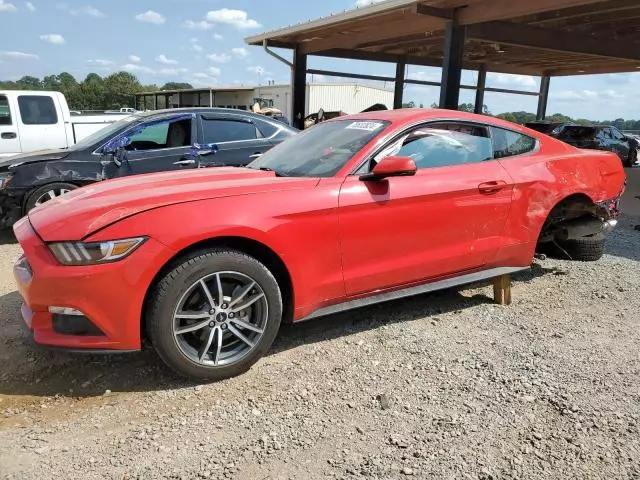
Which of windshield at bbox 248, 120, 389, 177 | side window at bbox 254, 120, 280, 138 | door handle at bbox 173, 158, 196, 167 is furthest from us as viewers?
side window at bbox 254, 120, 280, 138

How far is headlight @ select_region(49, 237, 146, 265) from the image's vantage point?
278cm

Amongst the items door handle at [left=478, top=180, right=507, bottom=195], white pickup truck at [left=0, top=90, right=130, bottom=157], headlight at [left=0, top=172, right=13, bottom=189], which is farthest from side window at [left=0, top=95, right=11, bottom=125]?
door handle at [left=478, top=180, right=507, bottom=195]

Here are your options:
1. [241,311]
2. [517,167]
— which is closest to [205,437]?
[241,311]

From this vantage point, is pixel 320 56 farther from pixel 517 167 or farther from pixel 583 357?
pixel 583 357

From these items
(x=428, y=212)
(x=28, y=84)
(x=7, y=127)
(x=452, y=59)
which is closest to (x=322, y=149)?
(x=428, y=212)

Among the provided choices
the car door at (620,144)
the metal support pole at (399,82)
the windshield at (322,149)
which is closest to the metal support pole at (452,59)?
the windshield at (322,149)

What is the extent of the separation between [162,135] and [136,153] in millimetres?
452

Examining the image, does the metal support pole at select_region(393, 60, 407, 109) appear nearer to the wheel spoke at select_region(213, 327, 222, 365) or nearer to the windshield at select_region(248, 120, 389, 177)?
the windshield at select_region(248, 120, 389, 177)

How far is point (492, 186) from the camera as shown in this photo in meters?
3.93

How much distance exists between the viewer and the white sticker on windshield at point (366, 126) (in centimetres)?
380

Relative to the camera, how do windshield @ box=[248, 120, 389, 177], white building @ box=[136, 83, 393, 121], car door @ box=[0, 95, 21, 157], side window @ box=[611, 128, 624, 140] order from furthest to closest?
white building @ box=[136, 83, 393, 121] < side window @ box=[611, 128, 624, 140] < car door @ box=[0, 95, 21, 157] < windshield @ box=[248, 120, 389, 177]

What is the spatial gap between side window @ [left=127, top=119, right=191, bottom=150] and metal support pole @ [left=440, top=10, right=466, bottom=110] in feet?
19.0

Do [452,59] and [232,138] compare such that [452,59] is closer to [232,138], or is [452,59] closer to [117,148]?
[232,138]

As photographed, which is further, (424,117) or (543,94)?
(543,94)
